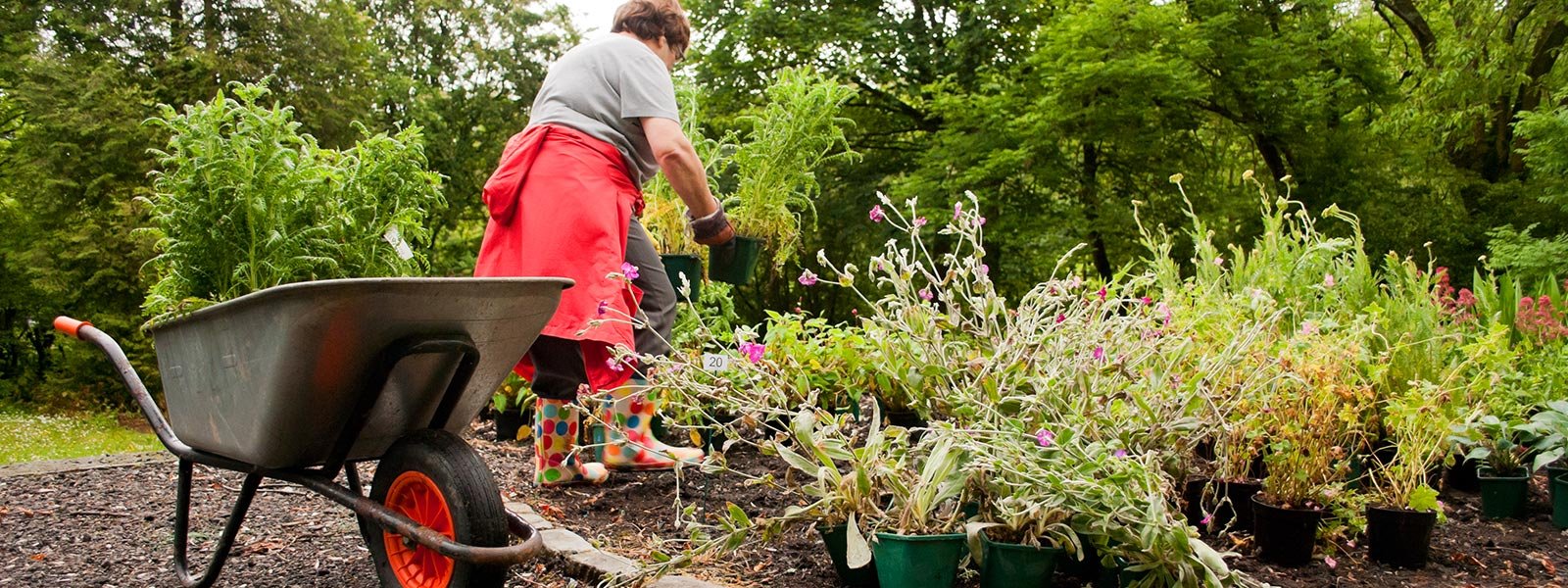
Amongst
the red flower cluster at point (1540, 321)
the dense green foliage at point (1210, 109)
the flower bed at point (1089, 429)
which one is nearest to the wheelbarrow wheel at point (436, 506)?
the flower bed at point (1089, 429)

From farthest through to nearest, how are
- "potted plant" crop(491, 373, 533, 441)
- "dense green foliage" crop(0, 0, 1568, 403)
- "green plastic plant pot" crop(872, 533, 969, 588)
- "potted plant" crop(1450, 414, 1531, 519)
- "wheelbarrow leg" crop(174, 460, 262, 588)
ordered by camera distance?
"dense green foliage" crop(0, 0, 1568, 403) → "potted plant" crop(491, 373, 533, 441) → "potted plant" crop(1450, 414, 1531, 519) → "wheelbarrow leg" crop(174, 460, 262, 588) → "green plastic plant pot" crop(872, 533, 969, 588)

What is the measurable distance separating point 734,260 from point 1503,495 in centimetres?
206

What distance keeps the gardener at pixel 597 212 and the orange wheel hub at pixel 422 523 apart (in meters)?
0.73

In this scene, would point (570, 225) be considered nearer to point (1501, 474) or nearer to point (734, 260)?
point (734, 260)

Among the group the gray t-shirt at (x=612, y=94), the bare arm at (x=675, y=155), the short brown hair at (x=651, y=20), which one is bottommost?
the bare arm at (x=675, y=155)

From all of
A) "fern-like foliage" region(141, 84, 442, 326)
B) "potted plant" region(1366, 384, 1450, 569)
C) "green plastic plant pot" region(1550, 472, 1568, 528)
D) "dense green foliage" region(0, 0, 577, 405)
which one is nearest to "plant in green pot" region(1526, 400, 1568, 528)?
"green plastic plant pot" region(1550, 472, 1568, 528)

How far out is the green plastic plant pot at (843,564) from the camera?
6.40 feet

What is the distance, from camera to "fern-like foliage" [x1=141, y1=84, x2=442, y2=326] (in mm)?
1973

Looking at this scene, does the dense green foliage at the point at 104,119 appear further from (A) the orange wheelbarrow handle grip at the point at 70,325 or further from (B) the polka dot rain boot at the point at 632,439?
(A) the orange wheelbarrow handle grip at the point at 70,325

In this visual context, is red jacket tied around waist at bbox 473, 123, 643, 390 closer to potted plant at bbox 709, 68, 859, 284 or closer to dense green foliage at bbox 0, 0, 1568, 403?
potted plant at bbox 709, 68, 859, 284

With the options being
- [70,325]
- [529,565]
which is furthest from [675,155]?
[70,325]

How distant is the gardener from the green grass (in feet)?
9.31

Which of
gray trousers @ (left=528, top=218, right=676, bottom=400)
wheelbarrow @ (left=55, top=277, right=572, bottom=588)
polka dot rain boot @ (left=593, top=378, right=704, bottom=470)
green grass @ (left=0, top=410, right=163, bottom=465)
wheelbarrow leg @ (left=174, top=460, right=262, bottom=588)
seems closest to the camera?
wheelbarrow @ (left=55, top=277, right=572, bottom=588)

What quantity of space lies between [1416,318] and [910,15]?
435 inches
